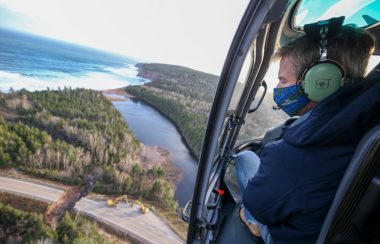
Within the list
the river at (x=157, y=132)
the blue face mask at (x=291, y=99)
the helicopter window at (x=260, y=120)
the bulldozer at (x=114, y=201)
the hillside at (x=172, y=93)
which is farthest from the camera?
the river at (x=157, y=132)

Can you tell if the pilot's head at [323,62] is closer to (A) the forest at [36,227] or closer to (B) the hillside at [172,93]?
(B) the hillside at [172,93]

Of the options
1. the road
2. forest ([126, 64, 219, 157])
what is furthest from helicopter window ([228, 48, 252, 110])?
the road

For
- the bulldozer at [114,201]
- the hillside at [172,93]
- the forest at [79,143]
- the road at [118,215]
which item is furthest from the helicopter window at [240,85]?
the forest at [79,143]

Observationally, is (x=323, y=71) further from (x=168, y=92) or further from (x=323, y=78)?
(x=168, y=92)

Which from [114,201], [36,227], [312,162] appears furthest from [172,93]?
[312,162]

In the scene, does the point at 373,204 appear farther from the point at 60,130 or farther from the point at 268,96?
the point at 60,130

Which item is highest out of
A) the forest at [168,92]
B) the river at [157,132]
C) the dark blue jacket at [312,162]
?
the dark blue jacket at [312,162]

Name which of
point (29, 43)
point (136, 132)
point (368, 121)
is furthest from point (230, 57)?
point (29, 43)
